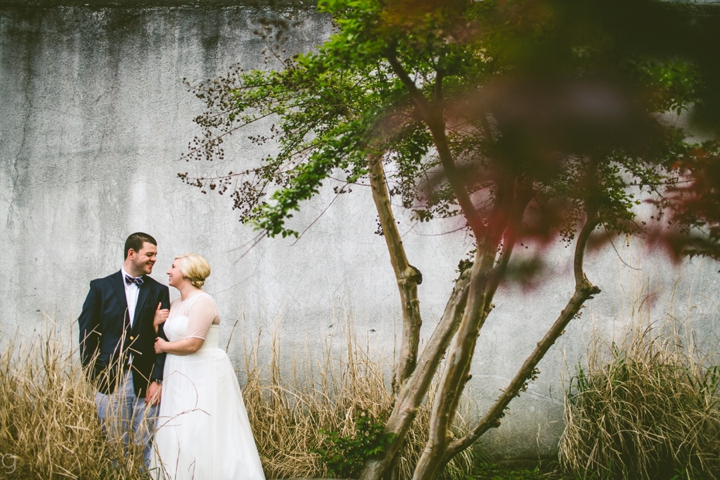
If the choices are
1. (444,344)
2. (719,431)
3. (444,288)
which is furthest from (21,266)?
(719,431)

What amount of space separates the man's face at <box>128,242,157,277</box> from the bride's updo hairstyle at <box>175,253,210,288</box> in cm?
18

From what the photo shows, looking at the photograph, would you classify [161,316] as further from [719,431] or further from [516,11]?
[719,431]

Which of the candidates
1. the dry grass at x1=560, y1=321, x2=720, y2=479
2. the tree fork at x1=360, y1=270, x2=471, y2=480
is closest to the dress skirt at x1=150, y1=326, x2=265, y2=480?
the tree fork at x1=360, y1=270, x2=471, y2=480

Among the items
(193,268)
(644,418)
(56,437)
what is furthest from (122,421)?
(644,418)

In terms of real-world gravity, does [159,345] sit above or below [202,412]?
above

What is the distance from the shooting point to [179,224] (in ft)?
13.4

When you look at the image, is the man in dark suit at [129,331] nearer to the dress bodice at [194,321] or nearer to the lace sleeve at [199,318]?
the dress bodice at [194,321]

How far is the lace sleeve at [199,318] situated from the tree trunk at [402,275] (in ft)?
3.40

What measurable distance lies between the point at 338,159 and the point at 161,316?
1.84m

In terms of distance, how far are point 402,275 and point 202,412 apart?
4.18 feet

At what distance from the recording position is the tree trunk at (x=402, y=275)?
2426 mm

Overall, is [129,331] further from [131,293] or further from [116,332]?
[131,293]

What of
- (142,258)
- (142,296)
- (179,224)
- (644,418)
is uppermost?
(179,224)

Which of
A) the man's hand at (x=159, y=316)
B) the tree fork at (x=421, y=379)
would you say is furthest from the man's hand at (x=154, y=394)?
the tree fork at (x=421, y=379)
